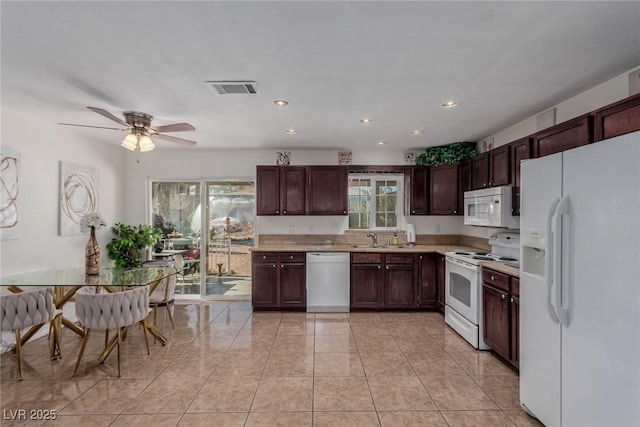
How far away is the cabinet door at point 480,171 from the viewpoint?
12.7 ft

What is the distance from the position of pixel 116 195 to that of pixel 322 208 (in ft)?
10.8

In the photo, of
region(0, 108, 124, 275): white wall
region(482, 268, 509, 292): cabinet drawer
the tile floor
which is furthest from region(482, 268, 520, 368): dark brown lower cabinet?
region(0, 108, 124, 275): white wall

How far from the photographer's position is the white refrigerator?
4.81 feet

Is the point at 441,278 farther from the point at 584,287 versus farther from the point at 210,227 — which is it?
the point at 210,227

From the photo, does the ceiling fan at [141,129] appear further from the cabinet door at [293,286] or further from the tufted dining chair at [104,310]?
the cabinet door at [293,286]

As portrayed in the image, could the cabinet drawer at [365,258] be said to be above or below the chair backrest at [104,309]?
above

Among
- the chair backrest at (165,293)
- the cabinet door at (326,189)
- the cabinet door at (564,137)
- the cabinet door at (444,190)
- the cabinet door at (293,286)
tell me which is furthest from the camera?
the cabinet door at (326,189)

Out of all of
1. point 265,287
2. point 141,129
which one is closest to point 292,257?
point 265,287

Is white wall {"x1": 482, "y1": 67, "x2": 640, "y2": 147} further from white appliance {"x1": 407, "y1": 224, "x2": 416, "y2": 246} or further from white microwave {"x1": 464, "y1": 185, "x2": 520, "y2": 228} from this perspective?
white appliance {"x1": 407, "y1": 224, "x2": 416, "y2": 246}

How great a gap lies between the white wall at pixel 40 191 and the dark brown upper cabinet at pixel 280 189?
2.40 meters

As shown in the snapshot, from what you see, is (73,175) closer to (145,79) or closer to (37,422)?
(145,79)

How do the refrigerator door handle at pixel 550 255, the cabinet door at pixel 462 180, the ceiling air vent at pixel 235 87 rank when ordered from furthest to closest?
the cabinet door at pixel 462 180
the ceiling air vent at pixel 235 87
the refrigerator door handle at pixel 550 255

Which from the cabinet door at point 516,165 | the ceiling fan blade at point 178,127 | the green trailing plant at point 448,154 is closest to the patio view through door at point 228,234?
the ceiling fan blade at point 178,127

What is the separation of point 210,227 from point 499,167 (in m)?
4.31
